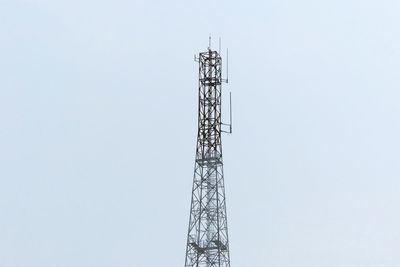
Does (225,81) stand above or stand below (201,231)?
above

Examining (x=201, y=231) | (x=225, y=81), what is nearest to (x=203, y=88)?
(x=225, y=81)

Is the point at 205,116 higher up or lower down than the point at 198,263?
higher up

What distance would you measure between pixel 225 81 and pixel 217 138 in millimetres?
4275

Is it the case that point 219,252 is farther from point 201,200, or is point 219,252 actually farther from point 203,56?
point 203,56

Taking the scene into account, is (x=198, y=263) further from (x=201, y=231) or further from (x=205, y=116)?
(x=205, y=116)

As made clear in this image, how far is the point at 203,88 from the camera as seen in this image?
129625mm

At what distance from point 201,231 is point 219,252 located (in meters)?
1.97

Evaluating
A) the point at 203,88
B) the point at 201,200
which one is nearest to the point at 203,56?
the point at 203,88

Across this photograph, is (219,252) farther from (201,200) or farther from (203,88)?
(203,88)

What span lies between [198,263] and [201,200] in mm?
4496

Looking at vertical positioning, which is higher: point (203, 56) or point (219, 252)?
point (203, 56)

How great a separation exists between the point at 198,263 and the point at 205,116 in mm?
10671

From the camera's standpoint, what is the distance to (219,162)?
12794 centimetres

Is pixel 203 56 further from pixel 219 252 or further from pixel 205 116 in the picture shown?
pixel 219 252
